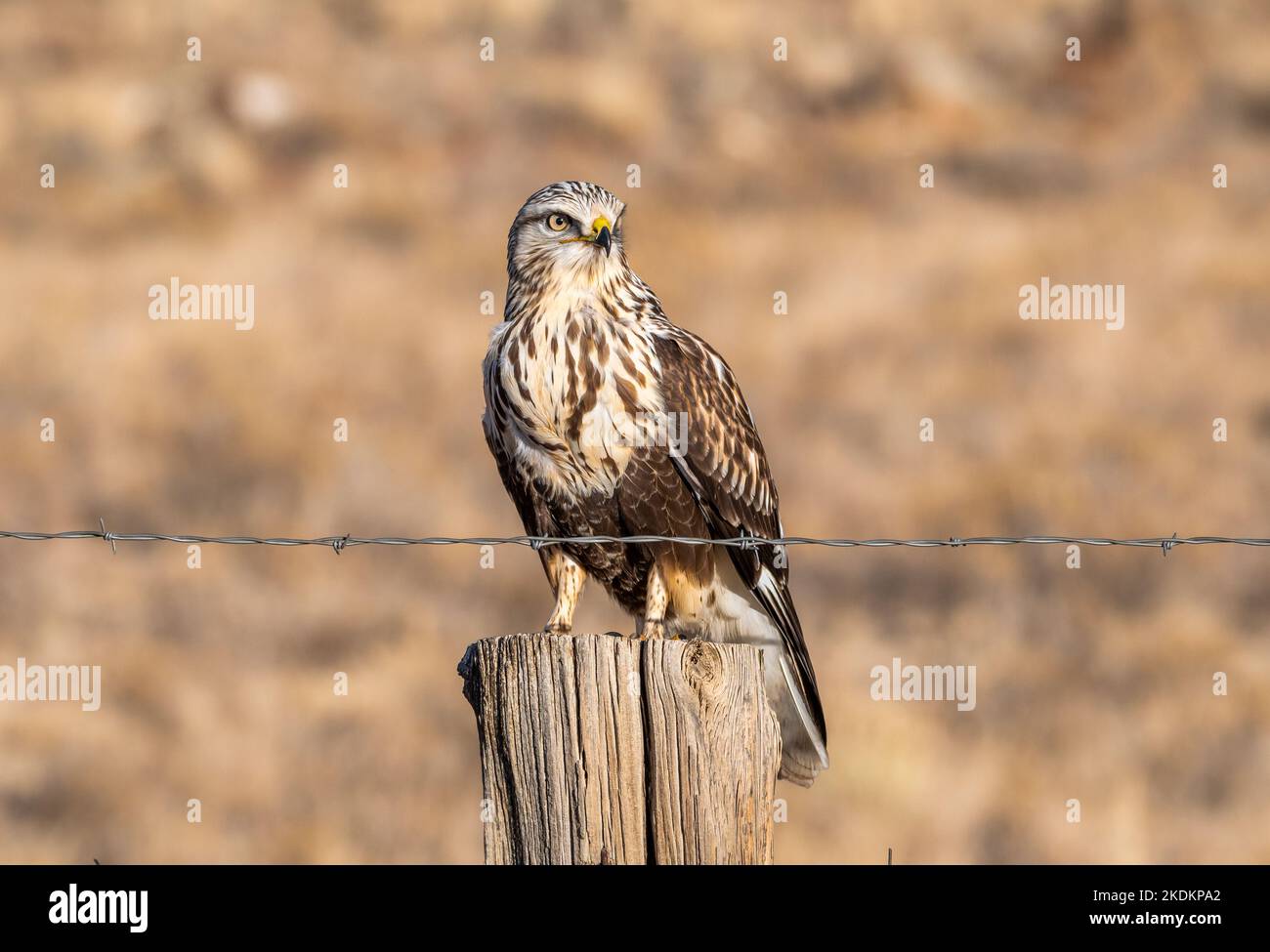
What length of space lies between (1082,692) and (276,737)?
536 cm

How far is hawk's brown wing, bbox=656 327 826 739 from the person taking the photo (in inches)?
236

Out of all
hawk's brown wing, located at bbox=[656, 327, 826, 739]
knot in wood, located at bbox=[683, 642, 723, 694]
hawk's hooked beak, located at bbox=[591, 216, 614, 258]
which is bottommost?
knot in wood, located at bbox=[683, 642, 723, 694]

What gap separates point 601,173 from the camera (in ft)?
81.6

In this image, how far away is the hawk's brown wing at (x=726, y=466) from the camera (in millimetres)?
6000

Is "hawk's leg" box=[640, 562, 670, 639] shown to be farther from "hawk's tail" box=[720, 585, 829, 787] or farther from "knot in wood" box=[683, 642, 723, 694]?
"knot in wood" box=[683, 642, 723, 694]

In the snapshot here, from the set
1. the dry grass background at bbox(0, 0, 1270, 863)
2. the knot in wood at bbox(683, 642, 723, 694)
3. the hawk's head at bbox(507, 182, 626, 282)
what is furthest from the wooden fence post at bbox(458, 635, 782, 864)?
the dry grass background at bbox(0, 0, 1270, 863)

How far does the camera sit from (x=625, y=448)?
5871 mm

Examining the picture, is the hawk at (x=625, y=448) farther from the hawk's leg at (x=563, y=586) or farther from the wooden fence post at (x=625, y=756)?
the wooden fence post at (x=625, y=756)

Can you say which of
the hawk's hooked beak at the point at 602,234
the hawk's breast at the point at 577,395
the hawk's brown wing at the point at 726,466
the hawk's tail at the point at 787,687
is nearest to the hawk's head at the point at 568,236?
→ the hawk's hooked beak at the point at 602,234

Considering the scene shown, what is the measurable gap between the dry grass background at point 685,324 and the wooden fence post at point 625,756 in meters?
5.49

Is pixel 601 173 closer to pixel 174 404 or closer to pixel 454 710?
pixel 174 404

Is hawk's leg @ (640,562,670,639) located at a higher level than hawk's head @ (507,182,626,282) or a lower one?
lower

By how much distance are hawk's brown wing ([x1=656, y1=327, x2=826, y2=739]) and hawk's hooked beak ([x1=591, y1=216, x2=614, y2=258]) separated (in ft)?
1.20

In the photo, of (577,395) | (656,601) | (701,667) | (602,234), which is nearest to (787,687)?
(656,601)
